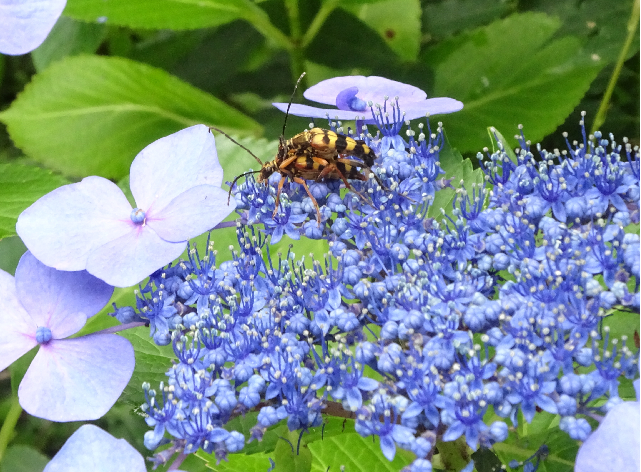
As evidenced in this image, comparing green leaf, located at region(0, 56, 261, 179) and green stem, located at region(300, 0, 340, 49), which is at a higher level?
green stem, located at region(300, 0, 340, 49)

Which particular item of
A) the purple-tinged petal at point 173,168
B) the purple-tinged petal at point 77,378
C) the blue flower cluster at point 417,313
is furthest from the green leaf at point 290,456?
the purple-tinged petal at point 173,168

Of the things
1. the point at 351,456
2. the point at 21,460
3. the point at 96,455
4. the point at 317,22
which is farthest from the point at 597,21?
the point at 21,460

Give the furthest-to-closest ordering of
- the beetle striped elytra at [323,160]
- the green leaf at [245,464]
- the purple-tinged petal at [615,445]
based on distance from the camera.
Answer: the green leaf at [245,464] → the beetle striped elytra at [323,160] → the purple-tinged petal at [615,445]

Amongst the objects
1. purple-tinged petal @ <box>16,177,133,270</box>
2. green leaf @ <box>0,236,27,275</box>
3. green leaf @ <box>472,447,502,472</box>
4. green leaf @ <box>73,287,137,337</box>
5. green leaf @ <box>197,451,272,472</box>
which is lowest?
green leaf @ <box>197,451,272,472</box>

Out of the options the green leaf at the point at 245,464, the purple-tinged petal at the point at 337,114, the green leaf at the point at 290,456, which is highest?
the purple-tinged petal at the point at 337,114

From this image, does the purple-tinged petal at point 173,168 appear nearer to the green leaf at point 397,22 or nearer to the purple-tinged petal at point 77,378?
the purple-tinged petal at point 77,378

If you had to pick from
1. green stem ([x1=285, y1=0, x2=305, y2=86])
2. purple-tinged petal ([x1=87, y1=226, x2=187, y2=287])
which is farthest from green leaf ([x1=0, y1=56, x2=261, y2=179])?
purple-tinged petal ([x1=87, y1=226, x2=187, y2=287])

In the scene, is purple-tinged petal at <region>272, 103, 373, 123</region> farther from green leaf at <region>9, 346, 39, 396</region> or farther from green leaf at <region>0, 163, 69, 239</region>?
green leaf at <region>9, 346, 39, 396</region>
